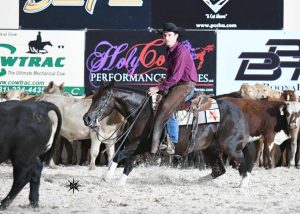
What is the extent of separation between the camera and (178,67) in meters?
11.1

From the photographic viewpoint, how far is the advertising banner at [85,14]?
18.2 metres

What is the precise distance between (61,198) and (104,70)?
841 centimetres

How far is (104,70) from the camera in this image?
18.0m

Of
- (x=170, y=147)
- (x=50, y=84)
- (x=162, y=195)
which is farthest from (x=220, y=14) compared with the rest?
(x=162, y=195)

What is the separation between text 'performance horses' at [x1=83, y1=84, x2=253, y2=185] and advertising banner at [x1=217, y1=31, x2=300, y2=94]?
6178mm

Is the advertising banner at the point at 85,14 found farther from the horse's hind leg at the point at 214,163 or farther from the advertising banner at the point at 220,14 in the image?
the horse's hind leg at the point at 214,163

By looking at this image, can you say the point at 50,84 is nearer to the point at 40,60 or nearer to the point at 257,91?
A: the point at 40,60

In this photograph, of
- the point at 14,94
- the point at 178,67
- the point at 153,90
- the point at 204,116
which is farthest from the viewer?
the point at 14,94

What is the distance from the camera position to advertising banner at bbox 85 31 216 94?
17984mm

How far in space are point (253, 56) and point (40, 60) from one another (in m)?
4.72

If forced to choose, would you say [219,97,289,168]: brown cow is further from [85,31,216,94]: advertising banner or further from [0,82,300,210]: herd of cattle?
[85,31,216,94]: advertising banner

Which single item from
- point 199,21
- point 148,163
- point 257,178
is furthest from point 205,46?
point 257,178

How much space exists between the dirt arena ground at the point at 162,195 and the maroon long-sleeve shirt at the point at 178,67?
1480mm

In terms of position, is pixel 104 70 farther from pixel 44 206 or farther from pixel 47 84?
pixel 44 206
